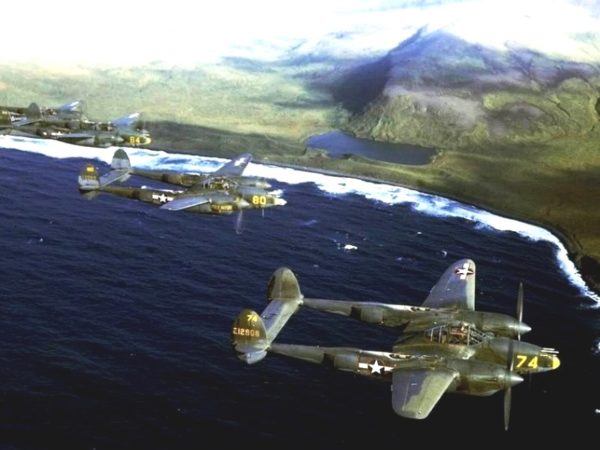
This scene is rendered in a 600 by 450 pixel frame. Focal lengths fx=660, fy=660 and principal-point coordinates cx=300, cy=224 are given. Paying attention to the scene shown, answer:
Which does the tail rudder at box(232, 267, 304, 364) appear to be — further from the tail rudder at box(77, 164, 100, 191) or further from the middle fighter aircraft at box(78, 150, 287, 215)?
the tail rudder at box(77, 164, 100, 191)

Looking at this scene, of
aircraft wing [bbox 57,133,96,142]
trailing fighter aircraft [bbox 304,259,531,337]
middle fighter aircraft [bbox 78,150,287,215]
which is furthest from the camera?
aircraft wing [bbox 57,133,96,142]

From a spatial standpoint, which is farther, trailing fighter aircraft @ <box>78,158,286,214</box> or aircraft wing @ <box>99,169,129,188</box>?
aircraft wing @ <box>99,169,129,188</box>

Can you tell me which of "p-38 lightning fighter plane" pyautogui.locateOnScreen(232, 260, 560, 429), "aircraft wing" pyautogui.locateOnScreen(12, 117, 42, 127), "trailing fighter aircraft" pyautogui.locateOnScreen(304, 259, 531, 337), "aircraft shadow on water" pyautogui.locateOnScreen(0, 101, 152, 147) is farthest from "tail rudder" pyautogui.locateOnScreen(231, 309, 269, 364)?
"aircraft wing" pyautogui.locateOnScreen(12, 117, 42, 127)

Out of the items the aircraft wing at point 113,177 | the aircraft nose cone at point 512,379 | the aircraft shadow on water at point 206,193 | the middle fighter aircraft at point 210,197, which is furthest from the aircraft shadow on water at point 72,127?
the aircraft nose cone at point 512,379

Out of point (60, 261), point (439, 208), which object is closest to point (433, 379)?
point (60, 261)

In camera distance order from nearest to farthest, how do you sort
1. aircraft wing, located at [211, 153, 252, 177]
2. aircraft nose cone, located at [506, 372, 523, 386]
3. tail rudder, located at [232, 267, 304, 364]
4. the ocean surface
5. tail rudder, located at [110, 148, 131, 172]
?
aircraft nose cone, located at [506, 372, 523, 386]
tail rudder, located at [232, 267, 304, 364]
the ocean surface
tail rudder, located at [110, 148, 131, 172]
aircraft wing, located at [211, 153, 252, 177]

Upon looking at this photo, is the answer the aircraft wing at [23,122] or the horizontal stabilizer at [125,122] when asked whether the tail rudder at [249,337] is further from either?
the aircraft wing at [23,122]

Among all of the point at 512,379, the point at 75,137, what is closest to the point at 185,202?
the point at 75,137
